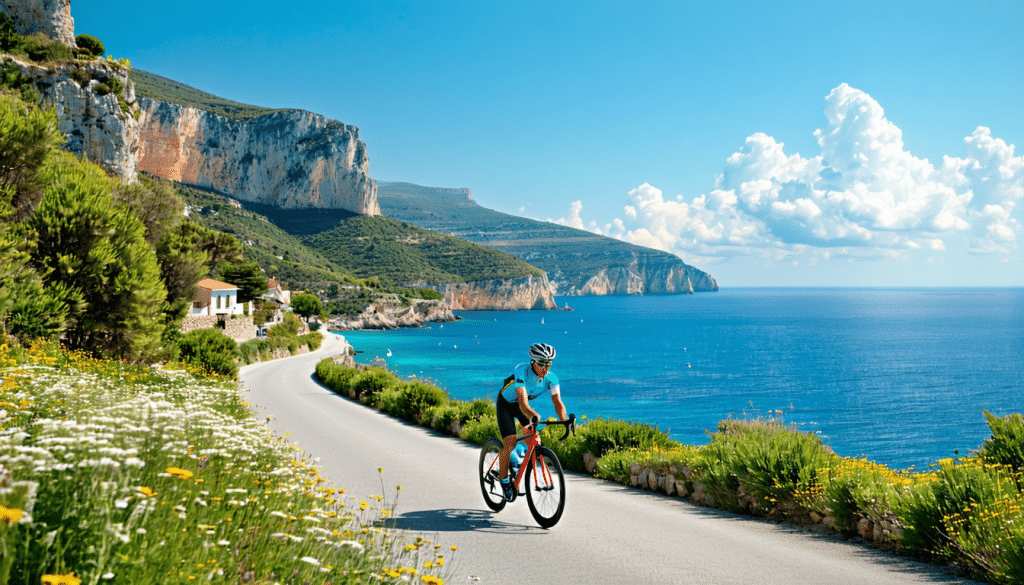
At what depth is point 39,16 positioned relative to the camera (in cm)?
4419

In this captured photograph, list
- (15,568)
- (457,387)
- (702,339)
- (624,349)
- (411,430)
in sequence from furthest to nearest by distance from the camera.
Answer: (702,339), (624,349), (457,387), (411,430), (15,568)

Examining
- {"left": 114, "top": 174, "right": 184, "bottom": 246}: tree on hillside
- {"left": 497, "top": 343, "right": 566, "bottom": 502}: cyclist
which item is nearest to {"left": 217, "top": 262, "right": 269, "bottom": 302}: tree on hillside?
{"left": 114, "top": 174, "right": 184, "bottom": 246}: tree on hillside

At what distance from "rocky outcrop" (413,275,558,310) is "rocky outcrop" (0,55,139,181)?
409ft

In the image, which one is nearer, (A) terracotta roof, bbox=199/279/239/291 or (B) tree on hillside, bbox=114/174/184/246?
(B) tree on hillside, bbox=114/174/184/246

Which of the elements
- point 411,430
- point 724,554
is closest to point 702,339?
point 411,430

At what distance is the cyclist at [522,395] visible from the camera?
268 inches

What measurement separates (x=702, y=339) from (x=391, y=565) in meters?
110

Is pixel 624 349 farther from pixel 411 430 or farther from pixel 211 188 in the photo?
pixel 211 188

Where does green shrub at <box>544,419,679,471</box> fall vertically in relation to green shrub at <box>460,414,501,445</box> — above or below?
above

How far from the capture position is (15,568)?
235 centimetres

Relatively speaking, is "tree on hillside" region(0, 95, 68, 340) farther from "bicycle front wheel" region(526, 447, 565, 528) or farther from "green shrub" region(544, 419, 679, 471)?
"bicycle front wheel" region(526, 447, 565, 528)

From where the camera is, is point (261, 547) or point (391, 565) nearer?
point (261, 547)

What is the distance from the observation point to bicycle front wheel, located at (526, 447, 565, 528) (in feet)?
21.8

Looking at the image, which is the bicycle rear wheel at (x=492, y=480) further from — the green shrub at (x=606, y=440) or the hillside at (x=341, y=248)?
the hillside at (x=341, y=248)
